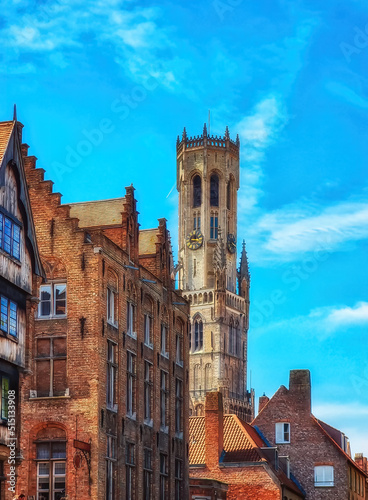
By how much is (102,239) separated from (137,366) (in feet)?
21.2

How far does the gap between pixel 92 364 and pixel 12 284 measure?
9.99m

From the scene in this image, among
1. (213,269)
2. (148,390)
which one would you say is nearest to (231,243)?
(213,269)

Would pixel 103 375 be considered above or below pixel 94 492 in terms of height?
above

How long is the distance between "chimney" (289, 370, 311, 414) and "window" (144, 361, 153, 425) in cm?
2113

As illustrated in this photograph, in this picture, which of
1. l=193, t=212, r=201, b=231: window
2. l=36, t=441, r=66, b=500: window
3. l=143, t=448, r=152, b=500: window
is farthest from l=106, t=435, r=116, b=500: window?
l=193, t=212, r=201, b=231: window

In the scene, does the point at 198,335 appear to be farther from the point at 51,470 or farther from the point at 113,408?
the point at 51,470

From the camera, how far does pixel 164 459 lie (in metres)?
49.6

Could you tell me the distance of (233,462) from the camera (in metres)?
57.8

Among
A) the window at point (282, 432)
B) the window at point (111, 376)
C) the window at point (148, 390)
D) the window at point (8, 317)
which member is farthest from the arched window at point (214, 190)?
the window at point (8, 317)

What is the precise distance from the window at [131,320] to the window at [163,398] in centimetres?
446

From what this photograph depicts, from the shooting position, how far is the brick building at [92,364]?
4172cm

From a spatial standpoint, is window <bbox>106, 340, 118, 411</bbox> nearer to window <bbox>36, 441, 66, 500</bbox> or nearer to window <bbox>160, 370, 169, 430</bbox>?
window <bbox>36, 441, 66, 500</bbox>

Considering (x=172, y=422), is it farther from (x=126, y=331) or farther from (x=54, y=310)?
(x=54, y=310)

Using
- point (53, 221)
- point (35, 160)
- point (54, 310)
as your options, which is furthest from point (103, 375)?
point (35, 160)
